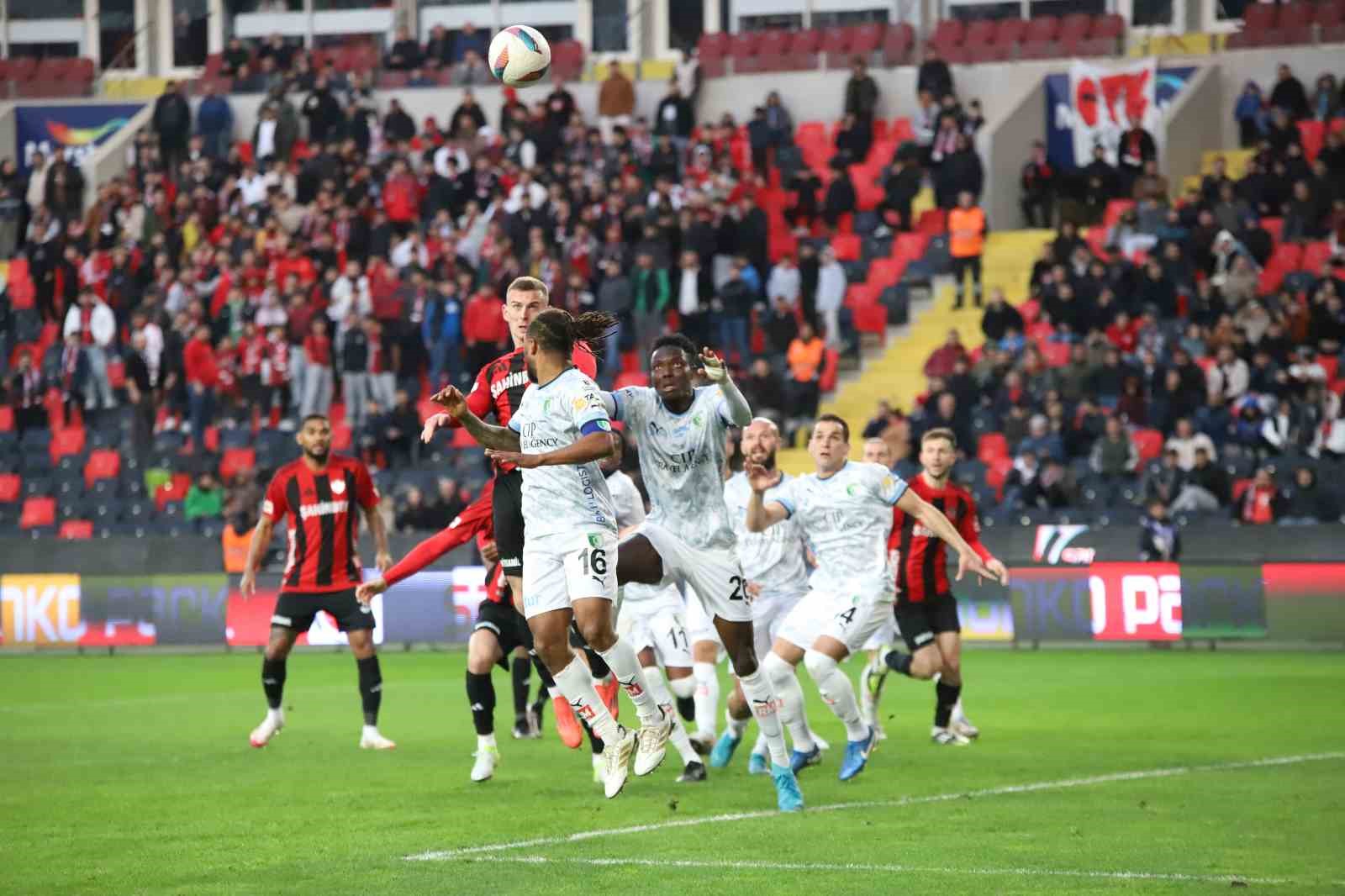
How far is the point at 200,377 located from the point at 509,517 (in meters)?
20.4

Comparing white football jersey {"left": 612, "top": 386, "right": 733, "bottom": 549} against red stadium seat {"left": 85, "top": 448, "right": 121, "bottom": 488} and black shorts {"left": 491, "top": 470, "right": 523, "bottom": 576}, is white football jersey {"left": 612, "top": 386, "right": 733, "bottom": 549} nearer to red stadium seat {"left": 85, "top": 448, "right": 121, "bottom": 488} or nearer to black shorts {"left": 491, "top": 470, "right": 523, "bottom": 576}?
black shorts {"left": 491, "top": 470, "right": 523, "bottom": 576}

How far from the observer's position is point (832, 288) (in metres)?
29.3

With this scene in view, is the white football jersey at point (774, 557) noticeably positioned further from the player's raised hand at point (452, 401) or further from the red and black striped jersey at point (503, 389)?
the player's raised hand at point (452, 401)

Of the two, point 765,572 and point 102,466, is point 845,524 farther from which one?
point 102,466

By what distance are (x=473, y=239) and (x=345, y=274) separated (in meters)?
2.12

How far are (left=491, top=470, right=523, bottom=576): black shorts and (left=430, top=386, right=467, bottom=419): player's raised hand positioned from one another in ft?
5.47

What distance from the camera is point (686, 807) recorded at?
433 inches

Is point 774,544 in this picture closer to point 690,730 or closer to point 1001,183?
point 690,730

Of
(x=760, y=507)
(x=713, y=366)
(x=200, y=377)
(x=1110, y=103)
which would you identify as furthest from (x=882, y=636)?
(x=1110, y=103)

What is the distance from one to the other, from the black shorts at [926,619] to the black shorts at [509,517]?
11.6ft

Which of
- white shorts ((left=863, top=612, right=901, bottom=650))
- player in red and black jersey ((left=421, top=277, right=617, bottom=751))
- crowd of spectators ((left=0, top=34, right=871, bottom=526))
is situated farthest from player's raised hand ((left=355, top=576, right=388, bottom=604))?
crowd of spectators ((left=0, top=34, right=871, bottom=526))

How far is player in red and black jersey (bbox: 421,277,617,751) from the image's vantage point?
11.2 meters

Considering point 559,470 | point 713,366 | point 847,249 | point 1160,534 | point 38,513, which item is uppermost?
point 847,249

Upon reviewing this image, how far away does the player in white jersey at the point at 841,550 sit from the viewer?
1209 cm
